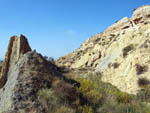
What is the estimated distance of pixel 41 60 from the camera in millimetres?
7203

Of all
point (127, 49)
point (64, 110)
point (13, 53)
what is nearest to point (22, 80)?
point (64, 110)

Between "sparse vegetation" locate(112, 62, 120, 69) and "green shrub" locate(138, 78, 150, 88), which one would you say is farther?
"sparse vegetation" locate(112, 62, 120, 69)

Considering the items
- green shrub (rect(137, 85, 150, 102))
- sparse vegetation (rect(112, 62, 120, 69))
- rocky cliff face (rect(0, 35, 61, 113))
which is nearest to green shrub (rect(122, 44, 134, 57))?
sparse vegetation (rect(112, 62, 120, 69))

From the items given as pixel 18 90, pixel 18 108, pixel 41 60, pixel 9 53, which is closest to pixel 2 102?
pixel 18 90

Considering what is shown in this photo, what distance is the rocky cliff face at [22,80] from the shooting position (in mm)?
4859

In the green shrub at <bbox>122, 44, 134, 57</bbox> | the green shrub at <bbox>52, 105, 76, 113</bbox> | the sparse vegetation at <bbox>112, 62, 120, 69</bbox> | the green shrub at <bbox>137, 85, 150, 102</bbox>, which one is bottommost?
the green shrub at <bbox>52, 105, 76, 113</bbox>

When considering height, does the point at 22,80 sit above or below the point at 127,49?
below

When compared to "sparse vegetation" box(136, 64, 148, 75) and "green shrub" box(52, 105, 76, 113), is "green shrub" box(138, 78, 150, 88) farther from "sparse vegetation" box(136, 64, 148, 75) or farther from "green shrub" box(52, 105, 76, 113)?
"green shrub" box(52, 105, 76, 113)

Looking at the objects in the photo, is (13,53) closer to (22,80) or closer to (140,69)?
(22,80)

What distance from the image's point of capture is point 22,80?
592 centimetres

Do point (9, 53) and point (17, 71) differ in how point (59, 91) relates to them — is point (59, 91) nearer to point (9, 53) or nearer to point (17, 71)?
point (17, 71)

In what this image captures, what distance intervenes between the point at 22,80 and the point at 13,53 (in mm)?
2581

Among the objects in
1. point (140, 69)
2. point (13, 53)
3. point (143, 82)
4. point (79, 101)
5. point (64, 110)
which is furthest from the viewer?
point (140, 69)

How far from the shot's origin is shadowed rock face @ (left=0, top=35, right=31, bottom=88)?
723 centimetres
